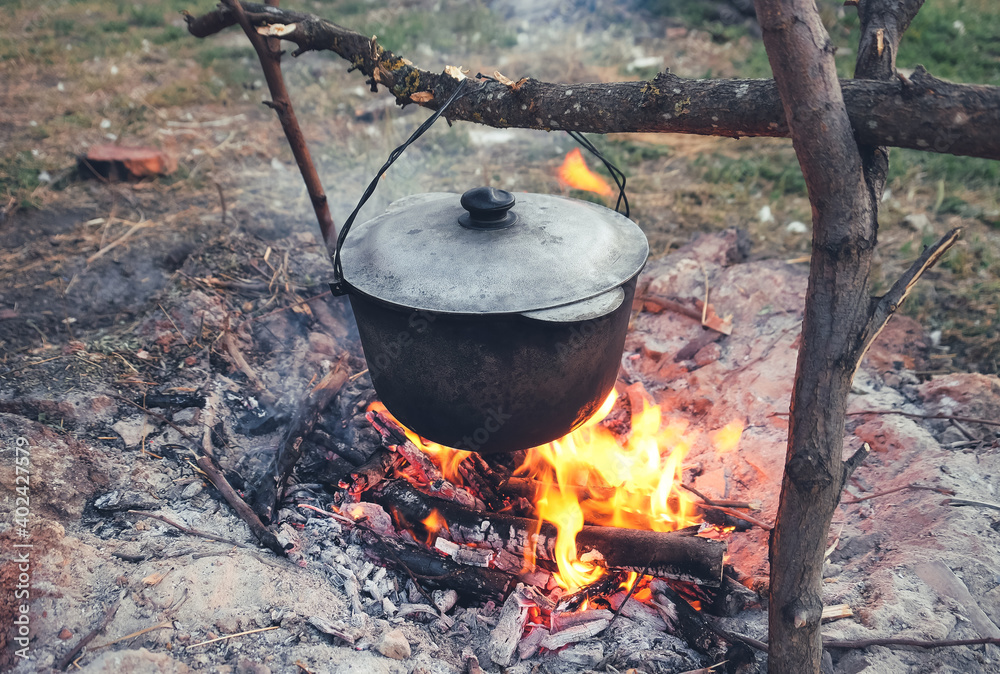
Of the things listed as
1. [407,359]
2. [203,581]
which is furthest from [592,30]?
[203,581]

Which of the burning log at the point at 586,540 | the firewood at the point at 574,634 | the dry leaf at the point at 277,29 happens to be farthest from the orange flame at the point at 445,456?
the dry leaf at the point at 277,29

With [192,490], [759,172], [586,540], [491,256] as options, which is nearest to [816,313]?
[491,256]

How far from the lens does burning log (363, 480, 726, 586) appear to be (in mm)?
2082

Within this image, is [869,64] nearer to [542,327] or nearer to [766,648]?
[542,327]

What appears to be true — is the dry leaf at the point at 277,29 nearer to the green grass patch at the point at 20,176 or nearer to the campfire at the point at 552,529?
the campfire at the point at 552,529

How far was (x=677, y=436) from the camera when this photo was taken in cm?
287

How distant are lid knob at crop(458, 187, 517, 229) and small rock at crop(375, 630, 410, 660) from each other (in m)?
1.39

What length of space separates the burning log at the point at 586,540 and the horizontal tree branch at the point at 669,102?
4.73 feet

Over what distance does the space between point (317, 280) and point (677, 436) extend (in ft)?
7.80

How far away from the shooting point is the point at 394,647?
183 centimetres

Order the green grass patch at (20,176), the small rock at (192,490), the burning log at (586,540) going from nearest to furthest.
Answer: the burning log at (586,540) → the small rock at (192,490) → the green grass patch at (20,176)

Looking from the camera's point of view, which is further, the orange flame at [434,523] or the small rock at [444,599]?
the orange flame at [434,523]

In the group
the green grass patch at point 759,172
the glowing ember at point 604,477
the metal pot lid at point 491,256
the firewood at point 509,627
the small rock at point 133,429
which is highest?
the metal pot lid at point 491,256

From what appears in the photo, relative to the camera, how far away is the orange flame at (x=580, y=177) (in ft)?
17.1
